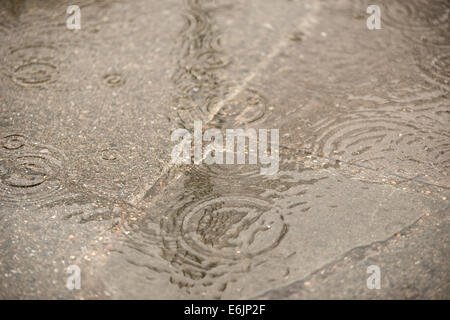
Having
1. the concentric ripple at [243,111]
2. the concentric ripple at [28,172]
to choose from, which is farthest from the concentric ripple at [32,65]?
the concentric ripple at [243,111]

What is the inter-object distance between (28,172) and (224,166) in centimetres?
96

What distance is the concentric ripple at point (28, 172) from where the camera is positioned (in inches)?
90.0

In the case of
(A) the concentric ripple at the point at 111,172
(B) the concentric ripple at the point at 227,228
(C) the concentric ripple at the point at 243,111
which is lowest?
(B) the concentric ripple at the point at 227,228

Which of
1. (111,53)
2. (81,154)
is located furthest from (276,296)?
(111,53)

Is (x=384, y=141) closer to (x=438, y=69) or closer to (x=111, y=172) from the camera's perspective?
(x=438, y=69)

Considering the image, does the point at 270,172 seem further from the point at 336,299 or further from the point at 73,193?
the point at 73,193

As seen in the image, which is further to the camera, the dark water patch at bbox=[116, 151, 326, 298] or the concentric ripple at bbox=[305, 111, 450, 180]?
the concentric ripple at bbox=[305, 111, 450, 180]

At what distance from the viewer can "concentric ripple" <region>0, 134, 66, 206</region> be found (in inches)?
90.0

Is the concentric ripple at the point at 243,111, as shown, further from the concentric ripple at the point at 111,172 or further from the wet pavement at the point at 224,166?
the concentric ripple at the point at 111,172

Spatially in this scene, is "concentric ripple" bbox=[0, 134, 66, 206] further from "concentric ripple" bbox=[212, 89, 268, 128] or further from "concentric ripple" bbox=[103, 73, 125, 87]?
"concentric ripple" bbox=[212, 89, 268, 128]

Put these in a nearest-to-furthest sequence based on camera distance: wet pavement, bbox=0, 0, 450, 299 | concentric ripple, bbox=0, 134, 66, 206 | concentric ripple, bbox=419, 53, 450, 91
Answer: wet pavement, bbox=0, 0, 450, 299, concentric ripple, bbox=0, 134, 66, 206, concentric ripple, bbox=419, 53, 450, 91

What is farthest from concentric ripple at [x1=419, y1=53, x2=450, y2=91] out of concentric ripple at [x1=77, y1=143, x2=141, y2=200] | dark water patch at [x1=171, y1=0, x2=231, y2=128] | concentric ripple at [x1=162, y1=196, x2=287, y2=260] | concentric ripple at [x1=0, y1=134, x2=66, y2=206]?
concentric ripple at [x1=0, y1=134, x2=66, y2=206]

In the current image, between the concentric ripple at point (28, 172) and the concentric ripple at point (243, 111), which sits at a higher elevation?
the concentric ripple at point (243, 111)

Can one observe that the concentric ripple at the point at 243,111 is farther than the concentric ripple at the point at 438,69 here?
No
